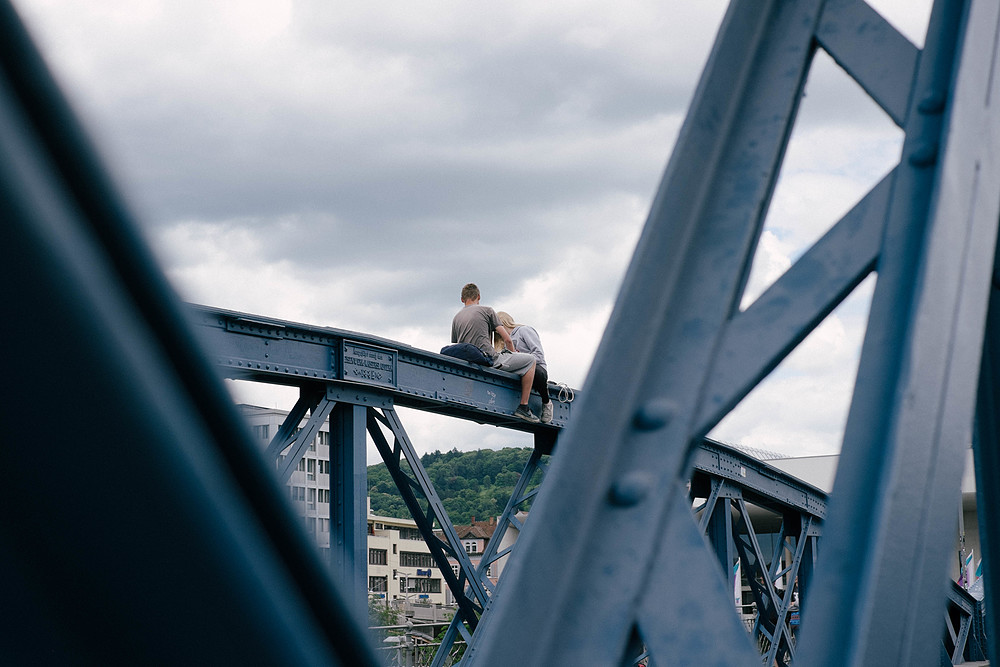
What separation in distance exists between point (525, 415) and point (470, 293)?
1.28 m

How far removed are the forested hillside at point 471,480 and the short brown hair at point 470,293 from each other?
4.89ft

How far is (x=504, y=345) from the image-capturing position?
27.8 feet

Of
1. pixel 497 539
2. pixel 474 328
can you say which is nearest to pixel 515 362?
pixel 474 328

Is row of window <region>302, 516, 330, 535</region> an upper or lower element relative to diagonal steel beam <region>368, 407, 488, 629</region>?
upper

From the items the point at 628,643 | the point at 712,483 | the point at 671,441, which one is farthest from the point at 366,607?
the point at 712,483

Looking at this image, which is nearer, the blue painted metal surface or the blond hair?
the blue painted metal surface

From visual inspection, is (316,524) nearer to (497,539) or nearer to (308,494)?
(308,494)

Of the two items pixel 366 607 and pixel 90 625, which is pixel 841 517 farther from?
pixel 90 625

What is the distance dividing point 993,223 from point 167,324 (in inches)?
60.3

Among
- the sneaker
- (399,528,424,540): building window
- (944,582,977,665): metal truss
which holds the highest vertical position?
the sneaker

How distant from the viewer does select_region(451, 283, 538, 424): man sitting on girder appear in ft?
26.6

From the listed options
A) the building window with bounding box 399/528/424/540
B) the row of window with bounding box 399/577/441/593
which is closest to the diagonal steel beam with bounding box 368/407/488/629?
the building window with bounding box 399/528/424/540

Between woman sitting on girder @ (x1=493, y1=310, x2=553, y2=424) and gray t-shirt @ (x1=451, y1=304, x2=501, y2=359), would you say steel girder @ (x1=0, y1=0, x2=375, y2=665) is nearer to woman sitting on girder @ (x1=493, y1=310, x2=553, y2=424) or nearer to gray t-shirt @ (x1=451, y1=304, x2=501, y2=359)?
gray t-shirt @ (x1=451, y1=304, x2=501, y2=359)

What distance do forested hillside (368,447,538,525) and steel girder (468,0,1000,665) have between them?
3.05m
